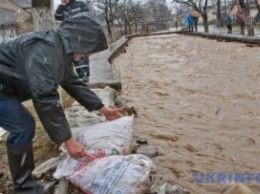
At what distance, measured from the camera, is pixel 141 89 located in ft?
25.5

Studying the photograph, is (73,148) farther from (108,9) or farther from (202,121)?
(108,9)

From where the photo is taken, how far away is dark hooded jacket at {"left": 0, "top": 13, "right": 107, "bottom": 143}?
2.41m

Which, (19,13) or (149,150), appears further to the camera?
(19,13)

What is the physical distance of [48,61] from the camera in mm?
2436

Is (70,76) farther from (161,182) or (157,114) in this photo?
(157,114)

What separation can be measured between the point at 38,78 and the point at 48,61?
0.13 metres

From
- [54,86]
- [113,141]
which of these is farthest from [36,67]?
[113,141]

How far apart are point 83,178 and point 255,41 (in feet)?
42.5

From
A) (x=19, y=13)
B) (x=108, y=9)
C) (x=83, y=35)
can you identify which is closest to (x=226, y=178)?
(x=83, y=35)

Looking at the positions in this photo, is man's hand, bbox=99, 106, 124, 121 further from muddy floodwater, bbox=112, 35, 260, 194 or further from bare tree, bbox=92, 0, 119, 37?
bare tree, bbox=92, 0, 119, 37

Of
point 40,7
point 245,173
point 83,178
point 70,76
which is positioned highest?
point 40,7

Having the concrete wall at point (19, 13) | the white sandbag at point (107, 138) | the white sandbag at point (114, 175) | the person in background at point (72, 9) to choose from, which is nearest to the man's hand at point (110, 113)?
the white sandbag at point (107, 138)

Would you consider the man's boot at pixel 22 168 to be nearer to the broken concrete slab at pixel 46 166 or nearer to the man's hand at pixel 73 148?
the broken concrete slab at pixel 46 166

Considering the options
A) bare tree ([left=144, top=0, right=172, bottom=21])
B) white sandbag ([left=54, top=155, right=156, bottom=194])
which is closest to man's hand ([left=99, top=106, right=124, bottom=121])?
white sandbag ([left=54, top=155, right=156, bottom=194])
